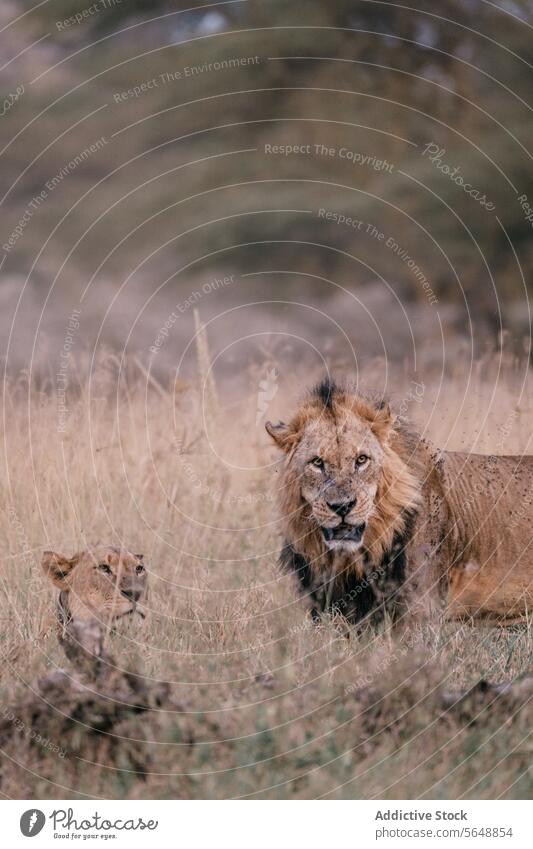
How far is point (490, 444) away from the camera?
30.8ft

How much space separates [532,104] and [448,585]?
46.9ft

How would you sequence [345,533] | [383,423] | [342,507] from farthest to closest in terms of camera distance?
[383,423] → [345,533] → [342,507]

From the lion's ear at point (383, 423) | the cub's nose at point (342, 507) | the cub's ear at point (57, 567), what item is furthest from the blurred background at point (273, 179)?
the cub's ear at point (57, 567)

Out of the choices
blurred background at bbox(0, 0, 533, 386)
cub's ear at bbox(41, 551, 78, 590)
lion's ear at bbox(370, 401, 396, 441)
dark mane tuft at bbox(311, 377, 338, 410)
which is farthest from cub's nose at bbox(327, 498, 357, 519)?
blurred background at bbox(0, 0, 533, 386)

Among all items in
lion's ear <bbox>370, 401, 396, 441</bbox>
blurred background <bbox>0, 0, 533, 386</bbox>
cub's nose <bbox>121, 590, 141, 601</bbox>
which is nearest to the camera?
cub's nose <bbox>121, 590, 141, 601</bbox>

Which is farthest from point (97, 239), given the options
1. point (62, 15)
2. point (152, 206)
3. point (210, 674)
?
point (210, 674)

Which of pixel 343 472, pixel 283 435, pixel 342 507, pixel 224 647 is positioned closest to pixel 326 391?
pixel 283 435

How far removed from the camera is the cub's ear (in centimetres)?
654

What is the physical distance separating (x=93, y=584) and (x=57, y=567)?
0.20 m

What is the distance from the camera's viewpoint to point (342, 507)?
6.52 m

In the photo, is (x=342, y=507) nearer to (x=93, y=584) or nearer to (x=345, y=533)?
(x=345, y=533)

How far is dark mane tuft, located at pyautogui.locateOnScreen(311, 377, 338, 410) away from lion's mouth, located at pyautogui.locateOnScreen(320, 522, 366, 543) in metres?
0.63

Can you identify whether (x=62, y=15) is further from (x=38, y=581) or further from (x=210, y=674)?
(x=210, y=674)

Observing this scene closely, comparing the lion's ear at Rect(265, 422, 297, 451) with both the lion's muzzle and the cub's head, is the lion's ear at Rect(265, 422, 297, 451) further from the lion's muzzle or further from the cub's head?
the lion's muzzle
